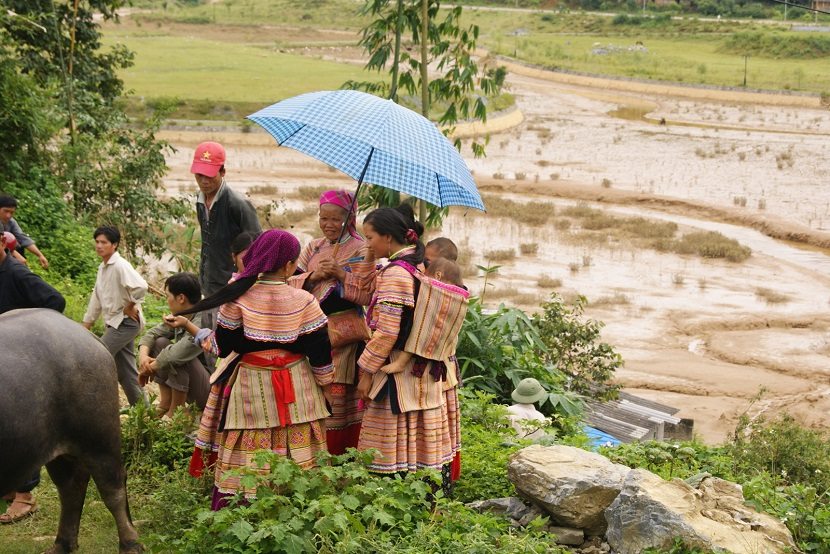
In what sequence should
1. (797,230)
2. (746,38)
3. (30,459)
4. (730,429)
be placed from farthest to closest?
1. (746,38)
2. (797,230)
3. (730,429)
4. (30,459)

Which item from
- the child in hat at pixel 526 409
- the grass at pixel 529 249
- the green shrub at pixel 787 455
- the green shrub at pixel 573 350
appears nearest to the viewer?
the child in hat at pixel 526 409

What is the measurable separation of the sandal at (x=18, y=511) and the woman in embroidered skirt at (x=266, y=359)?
131 centimetres

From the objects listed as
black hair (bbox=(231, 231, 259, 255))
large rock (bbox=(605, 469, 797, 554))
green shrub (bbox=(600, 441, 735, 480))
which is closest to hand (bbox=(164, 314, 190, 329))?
black hair (bbox=(231, 231, 259, 255))

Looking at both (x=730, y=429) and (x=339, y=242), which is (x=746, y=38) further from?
(x=339, y=242)

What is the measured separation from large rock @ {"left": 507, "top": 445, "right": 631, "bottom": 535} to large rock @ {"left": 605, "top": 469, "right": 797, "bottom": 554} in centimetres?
14

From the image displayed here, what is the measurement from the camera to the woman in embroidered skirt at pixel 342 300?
5.22 metres

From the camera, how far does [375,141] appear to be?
474cm

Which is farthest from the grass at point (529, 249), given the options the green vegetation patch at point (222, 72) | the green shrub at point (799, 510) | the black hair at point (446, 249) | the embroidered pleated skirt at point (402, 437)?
the green vegetation patch at point (222, 72)

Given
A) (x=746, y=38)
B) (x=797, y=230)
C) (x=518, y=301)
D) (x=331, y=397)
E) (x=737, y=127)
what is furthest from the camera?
(x=746, y=38)

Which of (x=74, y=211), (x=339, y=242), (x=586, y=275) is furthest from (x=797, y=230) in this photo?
→ (x=339, y=242)

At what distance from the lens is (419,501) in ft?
15.2

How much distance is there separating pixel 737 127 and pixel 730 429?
31230 mm

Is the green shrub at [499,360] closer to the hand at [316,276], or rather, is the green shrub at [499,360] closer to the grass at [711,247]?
the hand at [316,276]

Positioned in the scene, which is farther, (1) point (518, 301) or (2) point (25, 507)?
(1) point (518, 301)
